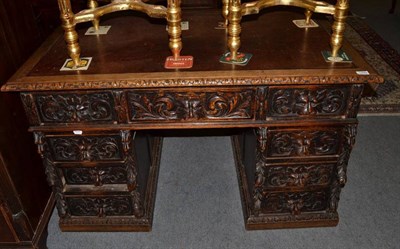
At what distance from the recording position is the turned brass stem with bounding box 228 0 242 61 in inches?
59.7

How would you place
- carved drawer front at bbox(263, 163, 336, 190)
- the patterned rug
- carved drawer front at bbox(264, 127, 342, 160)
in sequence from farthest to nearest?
the patterned rug → carved drawer front at bbox(263, 163, 336, 190) → carved drawer front at bbox(264, 127, 342, 160)

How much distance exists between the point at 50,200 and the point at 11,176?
48 cm

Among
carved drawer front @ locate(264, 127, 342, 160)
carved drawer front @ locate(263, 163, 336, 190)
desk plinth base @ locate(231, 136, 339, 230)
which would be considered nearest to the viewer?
carved drawer front @ locate(264, 127, 342, 160)

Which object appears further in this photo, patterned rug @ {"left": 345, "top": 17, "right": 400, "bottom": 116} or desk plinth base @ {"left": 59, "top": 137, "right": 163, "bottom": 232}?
patterned rug @ {"left": 345, "top": 17, "right": 400, "bottom": 116}

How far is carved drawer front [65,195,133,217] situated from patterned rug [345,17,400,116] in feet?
6.78

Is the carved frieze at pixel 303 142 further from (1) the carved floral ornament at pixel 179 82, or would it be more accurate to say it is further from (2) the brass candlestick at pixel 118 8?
(2) the brass candlestick at pixel 118 8

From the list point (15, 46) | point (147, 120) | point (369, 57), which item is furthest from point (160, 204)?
point (369, 57)

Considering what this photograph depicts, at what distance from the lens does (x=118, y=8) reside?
1.60 m

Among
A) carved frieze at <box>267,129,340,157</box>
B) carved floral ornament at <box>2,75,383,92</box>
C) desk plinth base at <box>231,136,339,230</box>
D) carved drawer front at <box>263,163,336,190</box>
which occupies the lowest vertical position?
desk plinth base at <box>231,136,339,230</box>

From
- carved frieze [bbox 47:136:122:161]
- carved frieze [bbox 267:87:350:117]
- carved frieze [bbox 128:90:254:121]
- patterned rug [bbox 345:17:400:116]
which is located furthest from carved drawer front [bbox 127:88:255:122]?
patterned rug [bbox 345:17:400:116]

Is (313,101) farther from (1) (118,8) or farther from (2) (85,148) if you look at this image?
(2) (85,148)

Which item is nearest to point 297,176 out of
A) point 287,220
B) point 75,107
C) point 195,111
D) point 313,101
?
point 287,220

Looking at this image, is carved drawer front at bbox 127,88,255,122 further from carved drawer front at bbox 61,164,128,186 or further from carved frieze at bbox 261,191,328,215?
carved frieze at bbox 261,191,328,215

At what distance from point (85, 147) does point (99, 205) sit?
1.23 feet
